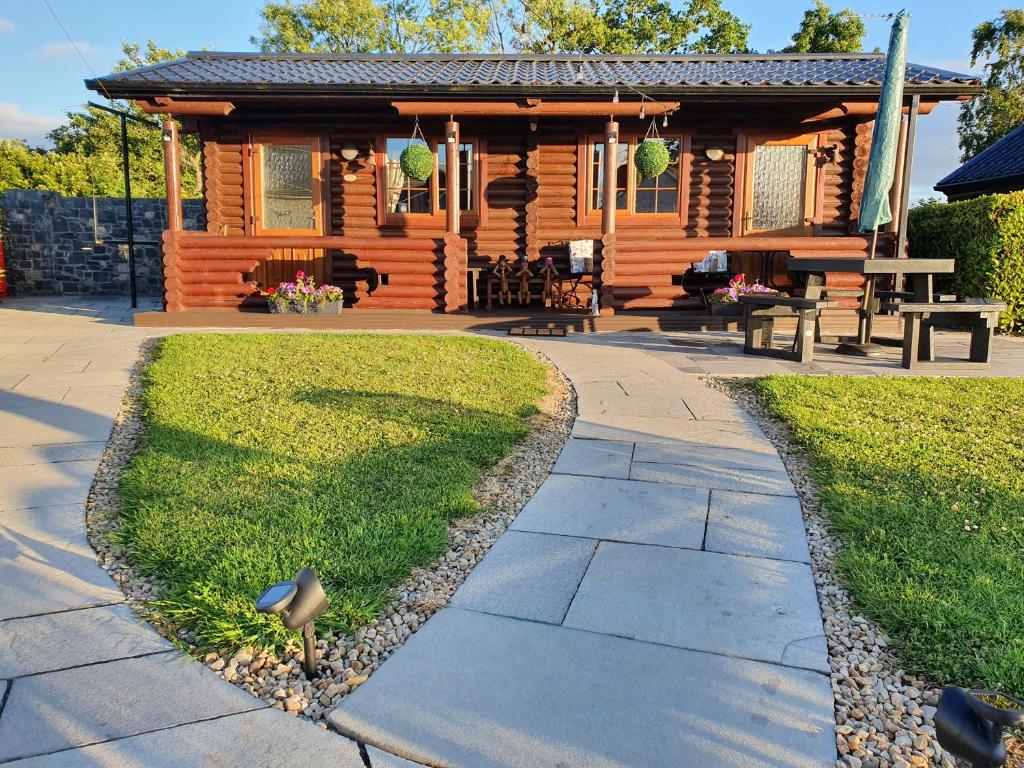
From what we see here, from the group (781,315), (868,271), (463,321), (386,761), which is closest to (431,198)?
(463,321)

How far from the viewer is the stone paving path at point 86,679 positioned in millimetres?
1781

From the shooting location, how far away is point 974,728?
4.62 feet

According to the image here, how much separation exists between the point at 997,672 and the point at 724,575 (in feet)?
2.90

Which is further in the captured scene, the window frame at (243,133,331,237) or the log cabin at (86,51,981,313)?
the window frame at (243,133,331,237)

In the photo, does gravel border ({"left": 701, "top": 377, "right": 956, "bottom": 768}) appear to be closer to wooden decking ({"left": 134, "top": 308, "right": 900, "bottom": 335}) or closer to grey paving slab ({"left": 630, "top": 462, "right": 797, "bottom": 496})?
grey paving slab ({"left": 630, "top": 462, "right": 797, "bottom": 496})

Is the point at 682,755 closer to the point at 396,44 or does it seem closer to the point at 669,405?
the point at 669,405

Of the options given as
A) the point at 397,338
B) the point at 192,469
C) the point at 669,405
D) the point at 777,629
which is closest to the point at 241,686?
the point at 777,629

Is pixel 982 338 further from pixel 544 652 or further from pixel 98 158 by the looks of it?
pixel 98 158

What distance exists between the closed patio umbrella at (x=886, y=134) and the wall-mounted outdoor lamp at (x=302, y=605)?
7.35 m

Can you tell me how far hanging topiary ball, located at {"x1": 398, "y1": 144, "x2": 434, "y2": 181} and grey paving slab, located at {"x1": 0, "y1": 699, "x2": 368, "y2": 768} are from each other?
9802mm

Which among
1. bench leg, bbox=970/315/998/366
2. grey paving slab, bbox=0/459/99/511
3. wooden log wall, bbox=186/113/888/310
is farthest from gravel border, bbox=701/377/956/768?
wooden log wall, bbox=186/113/888/310

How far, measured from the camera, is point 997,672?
2055 millimetres

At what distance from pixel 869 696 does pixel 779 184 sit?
36.5ft

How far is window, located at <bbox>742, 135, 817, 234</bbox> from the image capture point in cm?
1168
